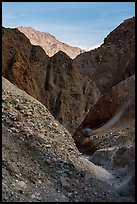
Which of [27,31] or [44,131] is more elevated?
[27,31]

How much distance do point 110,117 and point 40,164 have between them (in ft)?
40.3

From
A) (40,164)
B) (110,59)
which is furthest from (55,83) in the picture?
(40,164)

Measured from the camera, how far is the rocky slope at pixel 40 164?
323 inches

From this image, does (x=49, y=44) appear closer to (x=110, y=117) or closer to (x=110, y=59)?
(x=110, y=59)

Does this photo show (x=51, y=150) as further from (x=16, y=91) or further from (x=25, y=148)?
(x=16, y=91)

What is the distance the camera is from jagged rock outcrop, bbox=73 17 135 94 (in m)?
41.8

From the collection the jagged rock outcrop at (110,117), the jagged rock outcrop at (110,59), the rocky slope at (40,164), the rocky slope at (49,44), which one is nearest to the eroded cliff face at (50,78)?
the jagged rock outcrop at (110,117)

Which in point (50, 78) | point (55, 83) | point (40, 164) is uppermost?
point (50, 78)

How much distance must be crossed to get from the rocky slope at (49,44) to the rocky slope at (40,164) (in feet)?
247

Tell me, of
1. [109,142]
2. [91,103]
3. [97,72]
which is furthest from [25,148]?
[97,72]

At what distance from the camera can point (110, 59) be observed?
43.7 metres

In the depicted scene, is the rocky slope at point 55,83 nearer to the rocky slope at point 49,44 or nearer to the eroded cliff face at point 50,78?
the eroded cliff face at point 50,78

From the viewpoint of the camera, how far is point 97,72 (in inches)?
1713

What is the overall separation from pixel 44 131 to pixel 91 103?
2101cm
